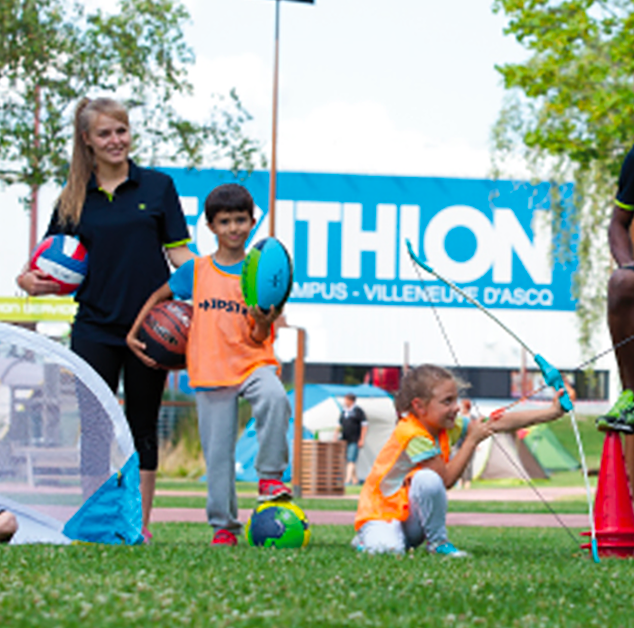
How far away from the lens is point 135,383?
19.5 ft

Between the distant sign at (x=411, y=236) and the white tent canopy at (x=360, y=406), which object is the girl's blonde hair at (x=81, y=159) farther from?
the white tent canopy at (x=360, y=406)

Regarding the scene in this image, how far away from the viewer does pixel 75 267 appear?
5.90 meters

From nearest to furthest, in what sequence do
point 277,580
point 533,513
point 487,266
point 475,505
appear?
point 277,580
point 533,513
point 475,505
point 487,266

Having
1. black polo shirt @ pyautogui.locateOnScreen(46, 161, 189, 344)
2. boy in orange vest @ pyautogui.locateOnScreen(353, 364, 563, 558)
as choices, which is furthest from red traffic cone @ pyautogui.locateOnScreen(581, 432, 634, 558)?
black polo shirt @ pyautogui.locateOnScreen(46, 161, 189, 344)

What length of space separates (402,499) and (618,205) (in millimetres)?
1790

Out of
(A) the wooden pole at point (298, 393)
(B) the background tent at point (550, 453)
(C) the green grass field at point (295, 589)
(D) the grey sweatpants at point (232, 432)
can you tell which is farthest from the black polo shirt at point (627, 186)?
(B) the background tent at point (550, 453)

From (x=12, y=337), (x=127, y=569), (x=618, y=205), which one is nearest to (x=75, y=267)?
(x=12, y=337)

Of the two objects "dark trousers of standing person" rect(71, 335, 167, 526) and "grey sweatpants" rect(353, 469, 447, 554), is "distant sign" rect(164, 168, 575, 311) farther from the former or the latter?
"grey sweatpants" rect(353, 469, 447, 554)

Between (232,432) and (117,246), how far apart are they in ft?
3.49

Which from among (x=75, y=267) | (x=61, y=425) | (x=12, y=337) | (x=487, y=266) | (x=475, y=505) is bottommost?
(x=475, y=505)

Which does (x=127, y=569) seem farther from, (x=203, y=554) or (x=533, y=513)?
(x=533, y=513)

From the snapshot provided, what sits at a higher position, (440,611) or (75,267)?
(75,267)

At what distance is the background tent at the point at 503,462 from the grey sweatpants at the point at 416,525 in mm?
22061

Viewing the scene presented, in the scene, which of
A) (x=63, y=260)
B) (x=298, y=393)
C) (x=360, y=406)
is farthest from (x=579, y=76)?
(x=63, y=260)
